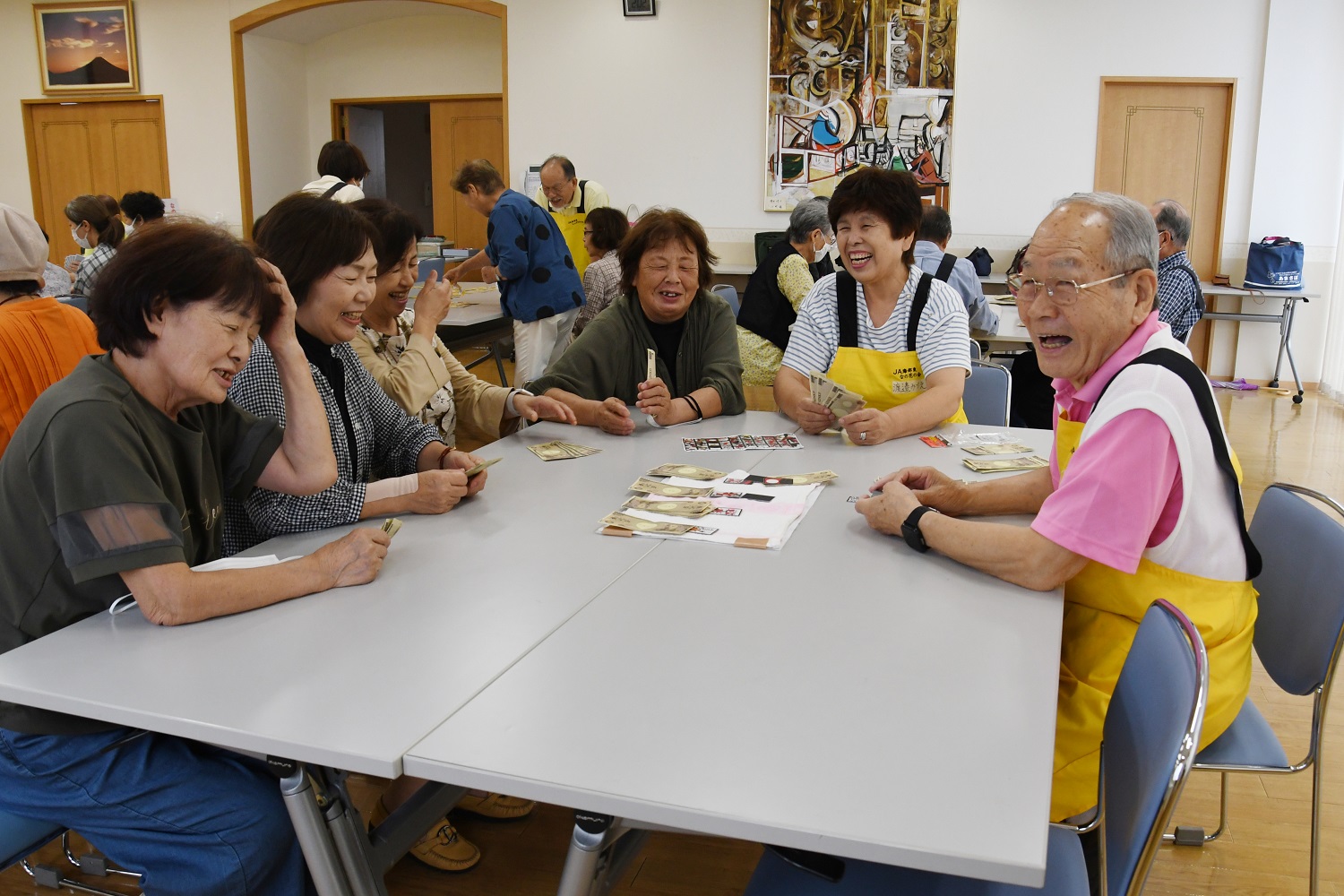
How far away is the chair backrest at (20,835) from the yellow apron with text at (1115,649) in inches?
69.8

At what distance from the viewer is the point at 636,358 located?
3.48 metres

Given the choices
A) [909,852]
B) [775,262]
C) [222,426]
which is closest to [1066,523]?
[909,852]

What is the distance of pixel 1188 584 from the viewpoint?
Result: 181cm

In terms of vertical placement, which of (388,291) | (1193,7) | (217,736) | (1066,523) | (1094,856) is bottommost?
(1094,856)

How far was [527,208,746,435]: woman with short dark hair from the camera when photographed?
333 cm

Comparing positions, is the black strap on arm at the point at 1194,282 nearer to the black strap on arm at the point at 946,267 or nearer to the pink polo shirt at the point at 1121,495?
the black strap on arm at the point at 946,267

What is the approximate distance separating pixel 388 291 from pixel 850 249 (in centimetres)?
144

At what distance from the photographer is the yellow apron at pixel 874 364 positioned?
10.6ft

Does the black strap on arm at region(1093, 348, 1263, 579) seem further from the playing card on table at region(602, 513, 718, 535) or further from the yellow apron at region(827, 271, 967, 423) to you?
the yellow apron at region(827, 271, 967, 423)

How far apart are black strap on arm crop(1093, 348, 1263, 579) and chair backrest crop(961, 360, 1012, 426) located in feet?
6.17

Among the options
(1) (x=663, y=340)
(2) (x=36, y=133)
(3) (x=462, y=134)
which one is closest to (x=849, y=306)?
(1) (x=663, y=340)

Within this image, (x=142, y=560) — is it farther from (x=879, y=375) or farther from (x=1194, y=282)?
(x=1194, y=282)

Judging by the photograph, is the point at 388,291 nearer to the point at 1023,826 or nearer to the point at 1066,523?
the point at 1066,523

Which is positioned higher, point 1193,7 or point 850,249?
point 1193,7
